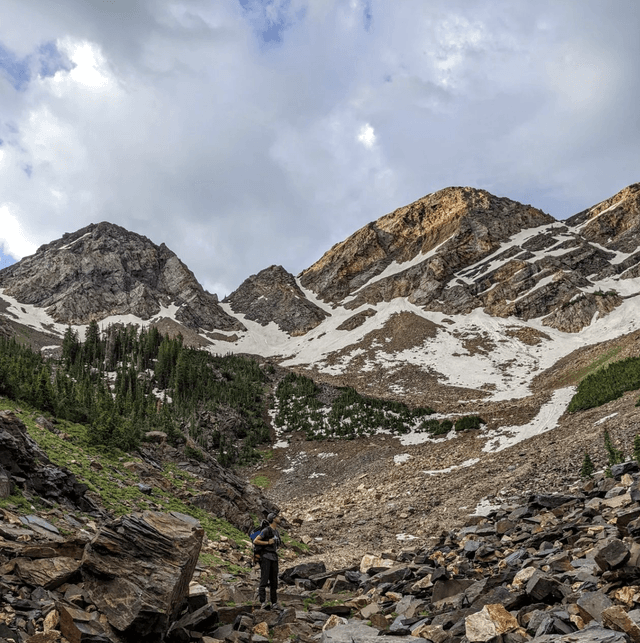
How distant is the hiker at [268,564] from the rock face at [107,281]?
137m

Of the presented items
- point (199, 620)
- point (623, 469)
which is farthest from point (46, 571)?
point (623, 469)

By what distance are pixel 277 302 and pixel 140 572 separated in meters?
154

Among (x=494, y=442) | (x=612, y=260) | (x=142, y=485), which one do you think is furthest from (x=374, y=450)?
(x=612, y=260)

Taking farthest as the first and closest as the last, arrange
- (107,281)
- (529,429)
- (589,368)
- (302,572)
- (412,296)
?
1. (107,281)
2. (412,296)
3. (589,368)
4. (529,429)
5. (302,572)

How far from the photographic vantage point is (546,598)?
704cm

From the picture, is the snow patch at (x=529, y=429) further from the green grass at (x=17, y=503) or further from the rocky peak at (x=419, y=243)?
the rocky peak at (x=419, y=243)

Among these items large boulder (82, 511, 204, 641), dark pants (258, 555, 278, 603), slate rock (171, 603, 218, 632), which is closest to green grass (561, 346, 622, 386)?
dark pants (258, 555, 278, 603)

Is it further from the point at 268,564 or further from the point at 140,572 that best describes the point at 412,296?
the point at 140,572

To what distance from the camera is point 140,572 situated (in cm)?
729

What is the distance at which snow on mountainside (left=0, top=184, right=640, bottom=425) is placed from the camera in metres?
84.9

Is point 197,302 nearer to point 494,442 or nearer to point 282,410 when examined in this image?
point 282,410

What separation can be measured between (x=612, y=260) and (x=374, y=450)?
11693cm

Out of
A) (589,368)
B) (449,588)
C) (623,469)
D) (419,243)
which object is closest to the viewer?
(449,588)

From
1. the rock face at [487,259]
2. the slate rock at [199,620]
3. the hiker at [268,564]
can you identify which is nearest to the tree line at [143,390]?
the hiker at [268,564]
